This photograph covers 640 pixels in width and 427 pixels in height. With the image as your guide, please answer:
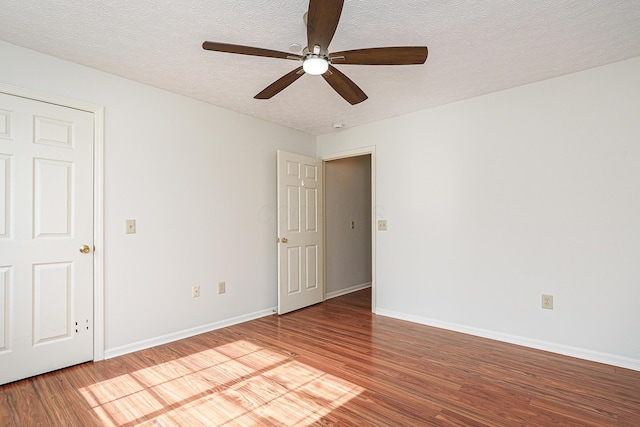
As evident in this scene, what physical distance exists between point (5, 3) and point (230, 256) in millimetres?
2602

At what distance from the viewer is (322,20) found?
1.63m

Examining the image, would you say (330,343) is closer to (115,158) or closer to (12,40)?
(115,158)

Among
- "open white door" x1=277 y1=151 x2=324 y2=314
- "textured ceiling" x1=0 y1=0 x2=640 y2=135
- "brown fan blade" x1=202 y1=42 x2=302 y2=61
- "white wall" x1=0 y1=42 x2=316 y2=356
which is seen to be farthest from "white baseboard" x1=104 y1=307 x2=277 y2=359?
"brown fan blade" x1=202 y1=42 x2=302 y2=61

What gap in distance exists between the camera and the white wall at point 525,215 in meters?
2.61

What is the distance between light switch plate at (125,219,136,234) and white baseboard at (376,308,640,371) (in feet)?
9.79

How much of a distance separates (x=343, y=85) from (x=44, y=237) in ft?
8.25

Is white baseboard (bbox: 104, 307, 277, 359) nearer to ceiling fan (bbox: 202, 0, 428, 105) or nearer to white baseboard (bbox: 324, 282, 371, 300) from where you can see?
white baseboard (bbox: 324, 282, 371, 300)

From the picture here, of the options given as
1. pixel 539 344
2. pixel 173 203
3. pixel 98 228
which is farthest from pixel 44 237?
pixel 539 344

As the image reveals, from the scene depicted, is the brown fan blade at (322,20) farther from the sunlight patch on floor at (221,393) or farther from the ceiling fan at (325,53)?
the sunlight patch on floor at (221,393)

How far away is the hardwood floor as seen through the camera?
6.37 feet

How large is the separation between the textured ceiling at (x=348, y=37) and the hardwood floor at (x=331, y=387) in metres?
2.41

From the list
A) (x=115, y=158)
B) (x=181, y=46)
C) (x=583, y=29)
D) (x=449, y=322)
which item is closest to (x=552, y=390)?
(x=449, y=322)

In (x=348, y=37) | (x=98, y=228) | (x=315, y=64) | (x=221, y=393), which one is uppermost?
(x=348, y=37)

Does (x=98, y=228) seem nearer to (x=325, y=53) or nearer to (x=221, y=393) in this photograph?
(x=221, y=393)
